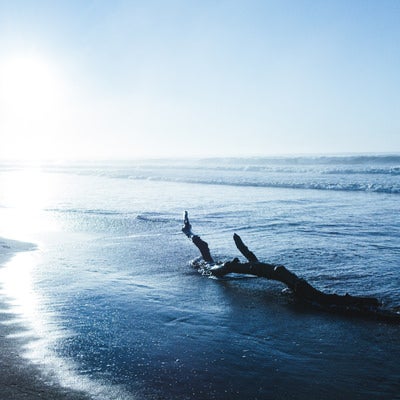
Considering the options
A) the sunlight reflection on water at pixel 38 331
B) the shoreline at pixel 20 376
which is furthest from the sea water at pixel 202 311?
the shoreline at pixel 20 376

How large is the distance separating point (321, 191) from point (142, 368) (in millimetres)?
22242

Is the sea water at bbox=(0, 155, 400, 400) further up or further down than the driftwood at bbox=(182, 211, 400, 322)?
further down

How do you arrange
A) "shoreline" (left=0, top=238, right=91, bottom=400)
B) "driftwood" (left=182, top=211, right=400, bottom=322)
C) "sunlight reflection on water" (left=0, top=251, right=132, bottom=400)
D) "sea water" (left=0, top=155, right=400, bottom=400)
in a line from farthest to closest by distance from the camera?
1. "driftwood" (left=182, top=211, right=400, bottom=322)
2. "sea water" (left=0, top=155, right=400, bottom=400)
3. "sunlight reflection on water" (left=0, top=251, right=132, bottom=400)
4. "shoreline" (left=0, top=238, right=91, bottom=400)

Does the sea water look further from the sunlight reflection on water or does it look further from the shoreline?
the shoreline

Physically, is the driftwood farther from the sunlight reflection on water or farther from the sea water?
the sunlight reflection on water

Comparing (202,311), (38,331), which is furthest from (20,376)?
(202,311)

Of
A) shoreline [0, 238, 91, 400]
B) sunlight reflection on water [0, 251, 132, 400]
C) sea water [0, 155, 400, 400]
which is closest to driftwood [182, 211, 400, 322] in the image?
A: sea water [0, 155, 400, 400]

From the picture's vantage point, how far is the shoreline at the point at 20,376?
152 inches

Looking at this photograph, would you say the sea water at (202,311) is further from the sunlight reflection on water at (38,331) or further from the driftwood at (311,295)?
the driftwood at (311,295)

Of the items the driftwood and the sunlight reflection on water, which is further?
the driftwood

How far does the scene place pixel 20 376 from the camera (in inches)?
165

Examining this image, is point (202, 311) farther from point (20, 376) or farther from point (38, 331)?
point (20, 376)

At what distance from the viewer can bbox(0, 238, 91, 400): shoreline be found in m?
3.87

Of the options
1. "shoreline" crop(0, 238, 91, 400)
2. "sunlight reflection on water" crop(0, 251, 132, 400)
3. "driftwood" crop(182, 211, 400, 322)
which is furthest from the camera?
"driftwood" crop(182, 211, 400, 322)
